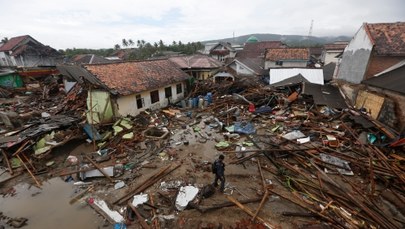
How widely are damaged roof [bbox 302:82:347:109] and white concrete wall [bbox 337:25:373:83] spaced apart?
5.80ft

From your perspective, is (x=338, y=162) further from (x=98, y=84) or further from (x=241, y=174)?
(x=98, y=84)

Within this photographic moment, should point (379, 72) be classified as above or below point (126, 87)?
above

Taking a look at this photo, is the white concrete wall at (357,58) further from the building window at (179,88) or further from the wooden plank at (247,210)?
the building window at (179,88)

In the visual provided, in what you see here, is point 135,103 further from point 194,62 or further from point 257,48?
point 257,48

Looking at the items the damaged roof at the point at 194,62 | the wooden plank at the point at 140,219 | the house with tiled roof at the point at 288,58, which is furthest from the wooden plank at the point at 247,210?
the house with tiled roof at the point at 288,58

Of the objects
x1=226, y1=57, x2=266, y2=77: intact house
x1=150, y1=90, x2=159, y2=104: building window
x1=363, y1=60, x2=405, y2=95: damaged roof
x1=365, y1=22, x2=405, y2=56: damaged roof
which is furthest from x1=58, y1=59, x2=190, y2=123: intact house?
x1=365, y1=22, x2=405, y2=56: damaged roof

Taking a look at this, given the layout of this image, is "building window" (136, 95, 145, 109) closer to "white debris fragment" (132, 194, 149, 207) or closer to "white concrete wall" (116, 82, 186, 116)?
"white concrete wall" (116, 82, 186, 116)

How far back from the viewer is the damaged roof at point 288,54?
3028 cm

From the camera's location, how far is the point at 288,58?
30.8 m

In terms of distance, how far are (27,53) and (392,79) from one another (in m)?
48.2

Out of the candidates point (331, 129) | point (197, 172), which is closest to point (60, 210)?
point (197, 172)

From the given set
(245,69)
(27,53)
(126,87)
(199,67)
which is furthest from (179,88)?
(27,53)

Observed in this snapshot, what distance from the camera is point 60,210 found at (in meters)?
7.31

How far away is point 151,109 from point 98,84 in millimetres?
4790
